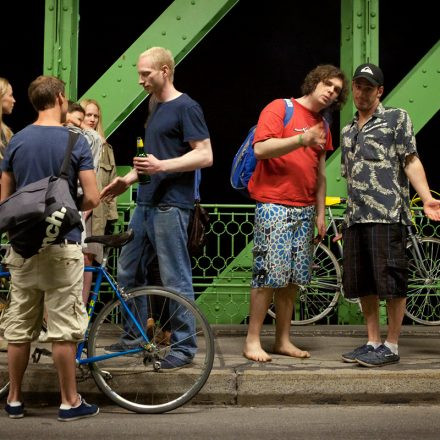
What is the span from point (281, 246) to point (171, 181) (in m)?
0.93

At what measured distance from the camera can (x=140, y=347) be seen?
5004 mm

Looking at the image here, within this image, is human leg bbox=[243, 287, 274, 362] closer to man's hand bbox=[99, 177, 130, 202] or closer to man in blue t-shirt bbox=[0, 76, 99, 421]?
man's hand bbox=[99, 177, 130, 202]

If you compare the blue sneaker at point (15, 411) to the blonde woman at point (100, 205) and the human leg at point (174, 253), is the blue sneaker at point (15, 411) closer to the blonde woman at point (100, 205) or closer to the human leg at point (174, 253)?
the human leg at point (174, 253)

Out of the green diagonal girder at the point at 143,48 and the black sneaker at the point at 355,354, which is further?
the green diagonal girder at the point at 143,48

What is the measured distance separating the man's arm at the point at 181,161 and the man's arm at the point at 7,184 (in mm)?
738

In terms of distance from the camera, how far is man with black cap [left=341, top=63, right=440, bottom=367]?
5.60m

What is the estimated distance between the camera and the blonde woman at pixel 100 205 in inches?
259

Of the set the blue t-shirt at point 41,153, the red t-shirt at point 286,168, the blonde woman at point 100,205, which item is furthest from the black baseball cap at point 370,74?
the blonde woman at point 100,205

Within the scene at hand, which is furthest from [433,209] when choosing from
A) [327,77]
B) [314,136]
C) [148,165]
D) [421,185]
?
[148,165]

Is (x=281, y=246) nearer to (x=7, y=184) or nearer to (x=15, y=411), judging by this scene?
(x=7, y=184)

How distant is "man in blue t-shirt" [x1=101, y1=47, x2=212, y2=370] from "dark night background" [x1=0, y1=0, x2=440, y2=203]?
207 inches

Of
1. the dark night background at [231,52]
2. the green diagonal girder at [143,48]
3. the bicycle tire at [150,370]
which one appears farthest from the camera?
the dark night background at [231,52]

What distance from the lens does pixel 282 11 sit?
10.4m

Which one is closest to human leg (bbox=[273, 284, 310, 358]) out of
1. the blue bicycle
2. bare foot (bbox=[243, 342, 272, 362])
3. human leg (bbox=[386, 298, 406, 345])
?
bare foot (bbox=[243, 342, 272, 362])
